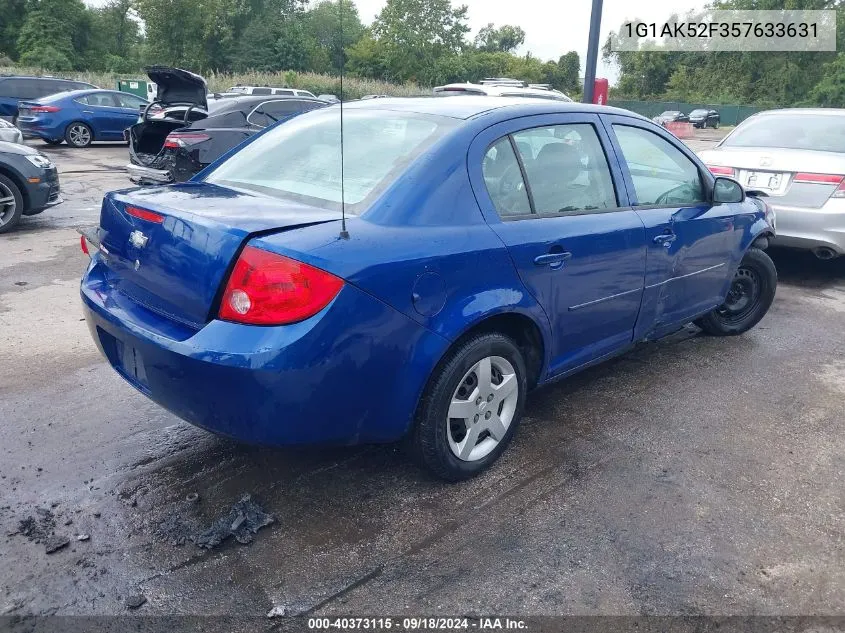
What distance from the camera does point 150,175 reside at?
8.45 m

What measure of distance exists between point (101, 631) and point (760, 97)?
66.3 metres

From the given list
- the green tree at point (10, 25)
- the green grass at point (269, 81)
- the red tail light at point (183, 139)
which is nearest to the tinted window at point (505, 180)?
the red tail light at point (183, 139)

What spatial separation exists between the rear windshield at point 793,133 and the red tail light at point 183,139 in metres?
6.35

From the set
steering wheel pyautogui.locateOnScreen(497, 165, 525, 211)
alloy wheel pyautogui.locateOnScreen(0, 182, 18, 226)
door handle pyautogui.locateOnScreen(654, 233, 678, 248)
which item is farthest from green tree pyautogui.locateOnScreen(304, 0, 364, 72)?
alloy wheel pyautogui.locateOnScreen(0, 182, 18, 226)

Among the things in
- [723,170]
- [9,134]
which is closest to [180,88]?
[9,134]

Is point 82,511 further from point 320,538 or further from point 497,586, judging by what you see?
point 497,586

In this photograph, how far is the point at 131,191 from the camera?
10.2 feet

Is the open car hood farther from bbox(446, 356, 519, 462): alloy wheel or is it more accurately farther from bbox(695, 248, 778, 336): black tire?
bbox(446, 356, 519, 462): alloy wheel

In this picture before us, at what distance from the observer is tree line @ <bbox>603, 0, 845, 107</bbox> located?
51.8 metres

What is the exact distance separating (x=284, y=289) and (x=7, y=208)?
23.3 feet

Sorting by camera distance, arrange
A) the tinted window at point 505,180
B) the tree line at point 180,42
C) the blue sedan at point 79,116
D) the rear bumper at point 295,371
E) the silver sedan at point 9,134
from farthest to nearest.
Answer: the tree line at point 180,42 → the blue sedan at point 79,116 → the silver sedan at point 9,134 → the tinted window at point 505,180 → the rear bumper at point 295,371

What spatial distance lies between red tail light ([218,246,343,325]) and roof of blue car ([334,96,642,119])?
3.96ft

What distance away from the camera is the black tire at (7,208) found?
25.5ft

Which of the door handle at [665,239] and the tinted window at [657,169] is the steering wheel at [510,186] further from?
the door handle at [665,239]
